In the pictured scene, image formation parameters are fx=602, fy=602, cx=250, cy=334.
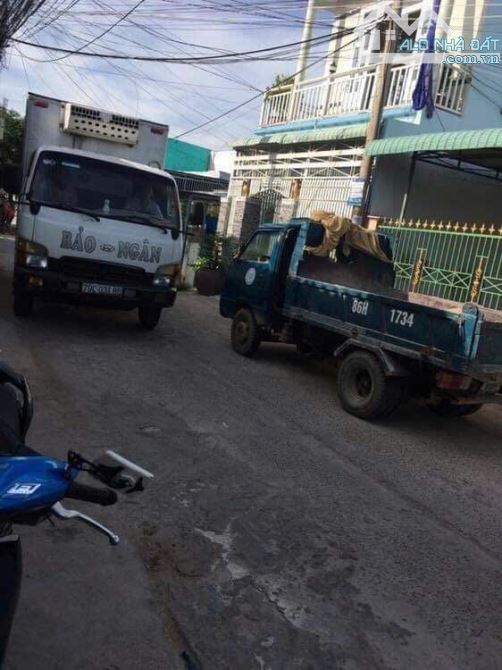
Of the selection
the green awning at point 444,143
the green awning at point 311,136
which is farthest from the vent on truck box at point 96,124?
the green awning at point 311,136

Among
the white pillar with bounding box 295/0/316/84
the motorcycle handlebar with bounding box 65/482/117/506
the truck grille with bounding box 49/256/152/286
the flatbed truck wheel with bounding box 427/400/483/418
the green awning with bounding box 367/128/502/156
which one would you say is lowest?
the flatbed truck wheel with bounding box 427/400/483/418

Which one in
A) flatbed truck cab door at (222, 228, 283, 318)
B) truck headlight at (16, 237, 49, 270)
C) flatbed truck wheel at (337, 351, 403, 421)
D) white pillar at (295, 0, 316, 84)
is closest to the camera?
flatbed truck wheel at (337, 351, 403, 421)

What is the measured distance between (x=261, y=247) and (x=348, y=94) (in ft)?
25.0

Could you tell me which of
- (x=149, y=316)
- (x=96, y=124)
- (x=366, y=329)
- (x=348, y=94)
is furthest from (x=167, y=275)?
(x=348, y=94)

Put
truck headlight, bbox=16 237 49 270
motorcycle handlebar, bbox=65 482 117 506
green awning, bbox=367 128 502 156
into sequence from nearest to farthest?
motorcycle handlebar, bbox=65 482 117 506, truck headlight, bbox=16 237 49 270, green awning, bbox=367 128 502 156

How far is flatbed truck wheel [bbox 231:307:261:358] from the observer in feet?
26.5

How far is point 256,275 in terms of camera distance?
8062 millimetres

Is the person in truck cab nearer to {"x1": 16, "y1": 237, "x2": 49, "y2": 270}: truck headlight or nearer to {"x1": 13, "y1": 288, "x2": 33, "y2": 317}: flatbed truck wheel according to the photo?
{"x1": 16, "y1": 237, "x2": 49, "y2": 270}: truck headlight

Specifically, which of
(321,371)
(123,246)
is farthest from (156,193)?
(321,371)

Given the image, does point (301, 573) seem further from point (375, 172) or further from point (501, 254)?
point (375, 172)

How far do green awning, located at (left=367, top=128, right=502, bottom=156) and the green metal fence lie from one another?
128 cm

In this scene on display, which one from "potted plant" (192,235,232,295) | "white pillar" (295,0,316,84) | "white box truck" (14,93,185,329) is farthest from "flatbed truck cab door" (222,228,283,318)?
"white pillar" (295,0,316,84)

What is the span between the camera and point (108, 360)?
7012 mm

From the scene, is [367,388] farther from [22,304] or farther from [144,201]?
[22,304]
